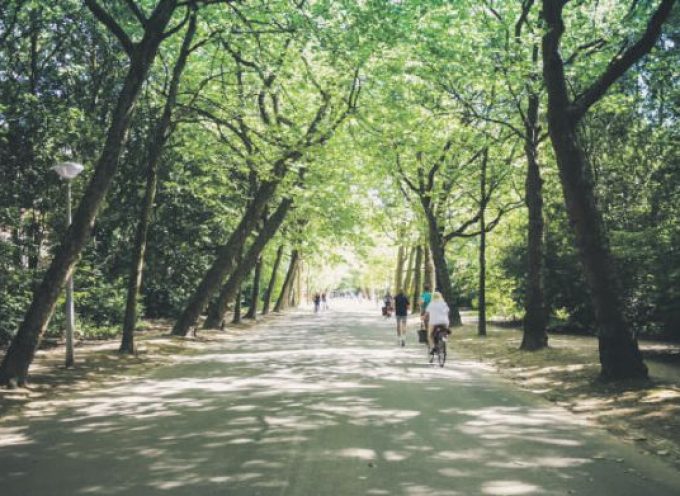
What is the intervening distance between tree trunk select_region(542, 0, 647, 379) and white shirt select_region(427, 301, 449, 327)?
174 inches

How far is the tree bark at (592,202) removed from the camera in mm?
11031

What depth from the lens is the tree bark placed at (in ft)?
36.2

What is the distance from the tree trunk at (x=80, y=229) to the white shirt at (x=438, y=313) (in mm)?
8159

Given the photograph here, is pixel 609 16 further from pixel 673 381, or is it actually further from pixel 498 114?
pixel 673 381

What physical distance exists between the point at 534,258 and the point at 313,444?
41.1 feet

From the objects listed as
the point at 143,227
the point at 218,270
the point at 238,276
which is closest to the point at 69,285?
the point at 143,227

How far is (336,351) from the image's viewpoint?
60.8ft

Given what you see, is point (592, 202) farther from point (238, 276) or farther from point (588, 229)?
point (238, 276)

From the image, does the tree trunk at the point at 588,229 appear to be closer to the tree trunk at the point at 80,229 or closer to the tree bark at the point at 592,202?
the tree bark at the point at 592,202

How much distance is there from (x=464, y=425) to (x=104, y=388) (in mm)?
6852

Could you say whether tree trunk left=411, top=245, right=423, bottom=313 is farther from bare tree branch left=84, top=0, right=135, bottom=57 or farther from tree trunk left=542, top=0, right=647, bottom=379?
bare tree branch left=84, top=0, right=135, bottom=57

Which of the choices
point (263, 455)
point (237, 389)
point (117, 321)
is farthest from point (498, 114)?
point (263, 455)

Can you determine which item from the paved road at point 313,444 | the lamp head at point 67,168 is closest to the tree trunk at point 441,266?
the paved road at point 313,444

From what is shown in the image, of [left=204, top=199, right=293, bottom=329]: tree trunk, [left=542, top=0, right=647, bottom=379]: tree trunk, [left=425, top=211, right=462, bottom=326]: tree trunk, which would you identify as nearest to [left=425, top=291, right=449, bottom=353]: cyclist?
[left=542, top=0, right=647, bottom=379]: tree trunk
